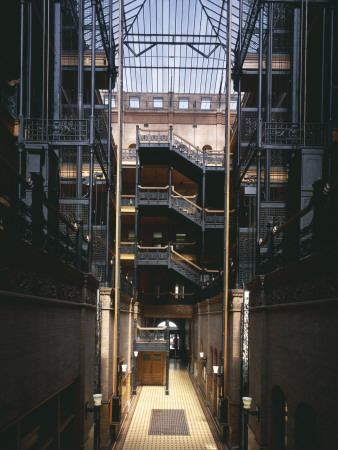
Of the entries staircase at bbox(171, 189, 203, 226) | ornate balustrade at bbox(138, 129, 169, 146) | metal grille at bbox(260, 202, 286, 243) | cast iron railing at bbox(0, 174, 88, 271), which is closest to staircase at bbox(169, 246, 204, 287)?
staircase at bbox(171, 189, 203, 226)

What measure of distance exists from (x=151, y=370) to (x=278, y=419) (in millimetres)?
19816

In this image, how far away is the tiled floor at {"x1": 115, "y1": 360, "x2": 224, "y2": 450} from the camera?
15.7 m

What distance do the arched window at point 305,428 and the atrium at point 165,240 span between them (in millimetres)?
31

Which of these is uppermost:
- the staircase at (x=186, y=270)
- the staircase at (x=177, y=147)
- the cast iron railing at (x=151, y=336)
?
the staircase at (x=177, y=147)

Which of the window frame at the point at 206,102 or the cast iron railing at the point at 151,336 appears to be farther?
the window frame at the point at 206,102

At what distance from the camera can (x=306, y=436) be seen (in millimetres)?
7520

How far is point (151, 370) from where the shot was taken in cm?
2827

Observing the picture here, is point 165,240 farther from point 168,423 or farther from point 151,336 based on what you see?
point 168,423

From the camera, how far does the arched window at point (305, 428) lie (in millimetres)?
7275

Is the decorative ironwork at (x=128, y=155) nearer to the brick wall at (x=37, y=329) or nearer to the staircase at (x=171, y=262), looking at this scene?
the staircase at (x=171, y=262)

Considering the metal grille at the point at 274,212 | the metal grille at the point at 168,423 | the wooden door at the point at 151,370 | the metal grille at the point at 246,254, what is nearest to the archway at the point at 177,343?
the wooden door at the point at 151,370

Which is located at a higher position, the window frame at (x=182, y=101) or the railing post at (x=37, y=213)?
the window frame at (x=182, y=101)

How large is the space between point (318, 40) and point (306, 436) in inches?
563

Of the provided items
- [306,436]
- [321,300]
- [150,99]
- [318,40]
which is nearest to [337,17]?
[318,40]
